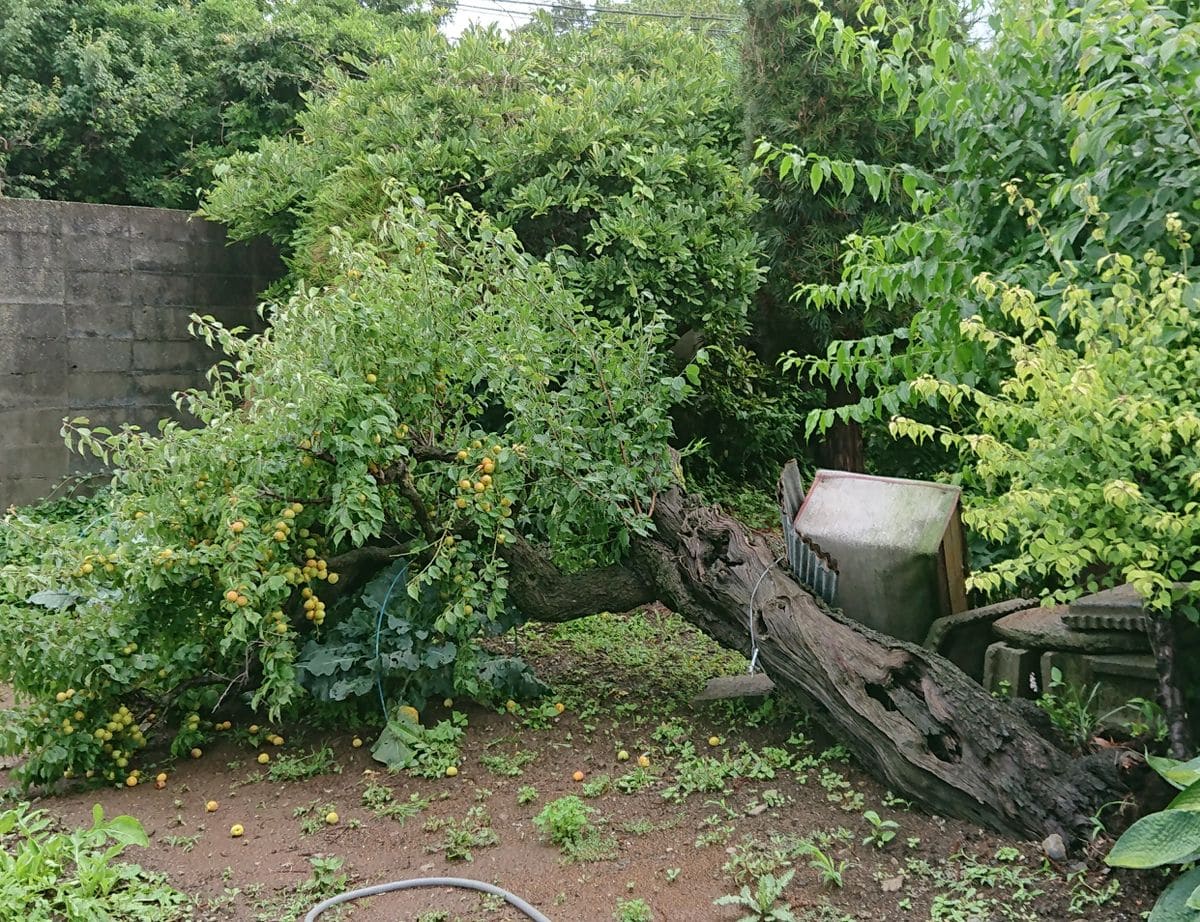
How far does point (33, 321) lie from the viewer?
683cm

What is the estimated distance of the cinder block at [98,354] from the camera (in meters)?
7.02

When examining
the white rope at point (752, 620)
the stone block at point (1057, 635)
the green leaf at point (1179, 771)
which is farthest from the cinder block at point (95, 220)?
the green leaf at point (1179, 771)

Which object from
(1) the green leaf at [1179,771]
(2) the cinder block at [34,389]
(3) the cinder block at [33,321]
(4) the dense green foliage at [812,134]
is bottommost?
(1) the green leaf at [1179,771]

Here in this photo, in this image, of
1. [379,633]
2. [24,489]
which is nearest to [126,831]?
[379,633]

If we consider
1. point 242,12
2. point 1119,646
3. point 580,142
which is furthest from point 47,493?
point 1119,646

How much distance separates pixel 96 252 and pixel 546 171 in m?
3.33

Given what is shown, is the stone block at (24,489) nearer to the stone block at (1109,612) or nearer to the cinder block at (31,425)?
the cinder block at (31,425)

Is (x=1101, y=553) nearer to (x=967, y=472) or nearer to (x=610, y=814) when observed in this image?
(x=967, y=472)

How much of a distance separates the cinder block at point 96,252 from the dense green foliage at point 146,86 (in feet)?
4.83

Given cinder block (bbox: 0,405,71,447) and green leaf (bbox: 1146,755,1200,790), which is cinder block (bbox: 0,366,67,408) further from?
green leaf (bbox: 1146,755,1200,790)

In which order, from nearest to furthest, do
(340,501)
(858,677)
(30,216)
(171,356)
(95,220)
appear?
(858,677) < (340,501) < (30,216) < (95,220) < (171,356)

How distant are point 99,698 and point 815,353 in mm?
5234

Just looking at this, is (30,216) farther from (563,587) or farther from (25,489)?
(563,587)

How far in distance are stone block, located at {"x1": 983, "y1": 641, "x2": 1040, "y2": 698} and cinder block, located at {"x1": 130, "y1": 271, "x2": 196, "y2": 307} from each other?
612 centimetres
